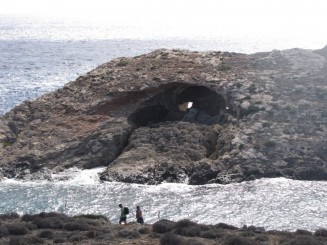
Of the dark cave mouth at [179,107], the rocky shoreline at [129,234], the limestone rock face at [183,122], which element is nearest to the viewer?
the rocky shoreline at [129,234]

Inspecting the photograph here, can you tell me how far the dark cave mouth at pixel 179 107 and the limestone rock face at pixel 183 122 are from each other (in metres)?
0.10

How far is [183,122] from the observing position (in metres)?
55.7

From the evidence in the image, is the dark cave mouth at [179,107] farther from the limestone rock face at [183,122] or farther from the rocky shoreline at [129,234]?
the rocky shoreline at [129,234]

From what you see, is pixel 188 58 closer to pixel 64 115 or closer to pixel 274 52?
pixel 274 52

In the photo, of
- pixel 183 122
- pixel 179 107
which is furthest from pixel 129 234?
pixel 179 107

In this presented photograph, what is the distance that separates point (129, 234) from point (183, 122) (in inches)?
1052

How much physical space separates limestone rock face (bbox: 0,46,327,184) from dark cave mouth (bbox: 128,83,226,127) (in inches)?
3.9

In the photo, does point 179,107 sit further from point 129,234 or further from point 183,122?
point 129,234

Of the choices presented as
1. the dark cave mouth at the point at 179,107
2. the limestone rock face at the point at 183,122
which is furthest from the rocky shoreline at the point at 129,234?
the dark cave mouth at the point at 179,107

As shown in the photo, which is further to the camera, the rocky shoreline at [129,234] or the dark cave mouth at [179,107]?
the dark cave mouth at [179,107]

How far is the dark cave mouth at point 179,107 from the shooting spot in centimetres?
5730

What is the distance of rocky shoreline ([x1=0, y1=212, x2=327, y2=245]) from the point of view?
27.7 metres

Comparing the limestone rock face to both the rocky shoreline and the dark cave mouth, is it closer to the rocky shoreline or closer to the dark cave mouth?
the dark cave mouth

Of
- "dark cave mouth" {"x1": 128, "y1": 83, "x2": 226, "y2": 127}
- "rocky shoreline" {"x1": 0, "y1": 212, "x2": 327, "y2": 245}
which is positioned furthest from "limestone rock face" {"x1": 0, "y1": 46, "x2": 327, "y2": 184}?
"rocky shoreline" {"x1": 0, "y1": 212, "x2": 327, "y2": 245}
